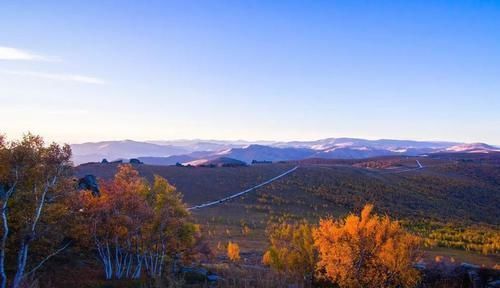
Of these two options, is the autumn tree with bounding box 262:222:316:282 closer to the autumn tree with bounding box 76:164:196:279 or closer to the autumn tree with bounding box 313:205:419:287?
the autumn tree with bounding box 313:205:419:287

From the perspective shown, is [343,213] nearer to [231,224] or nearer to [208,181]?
[231,224]

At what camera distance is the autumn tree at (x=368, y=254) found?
76.6 ft

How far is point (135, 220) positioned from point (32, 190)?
17.0ft

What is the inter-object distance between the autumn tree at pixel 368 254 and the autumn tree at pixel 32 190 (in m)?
13.2

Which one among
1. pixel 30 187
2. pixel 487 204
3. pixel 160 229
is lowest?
pixel 487 204

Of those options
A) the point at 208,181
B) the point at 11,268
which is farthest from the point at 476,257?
the point at 208,181

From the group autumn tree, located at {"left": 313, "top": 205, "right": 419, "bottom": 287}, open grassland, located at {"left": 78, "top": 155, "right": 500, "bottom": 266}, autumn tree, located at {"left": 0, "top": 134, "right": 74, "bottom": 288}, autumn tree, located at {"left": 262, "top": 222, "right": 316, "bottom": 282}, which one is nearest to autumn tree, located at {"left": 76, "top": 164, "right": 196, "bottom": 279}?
autumn tree, located at {"left": 0, "top": 134, "right": 74, "bottom": 288}

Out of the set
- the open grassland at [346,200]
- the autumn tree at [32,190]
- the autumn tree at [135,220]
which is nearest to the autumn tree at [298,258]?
the autumn tree at [135,220]

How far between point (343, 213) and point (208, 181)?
85.9ft

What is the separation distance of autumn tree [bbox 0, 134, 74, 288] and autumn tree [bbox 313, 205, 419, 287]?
1323cm

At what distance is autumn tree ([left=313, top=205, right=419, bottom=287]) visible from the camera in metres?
23.4

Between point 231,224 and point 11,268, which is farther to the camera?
point 231,224

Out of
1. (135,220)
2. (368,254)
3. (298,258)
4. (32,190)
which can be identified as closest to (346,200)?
(298,258)

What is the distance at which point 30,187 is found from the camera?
65.7ft
